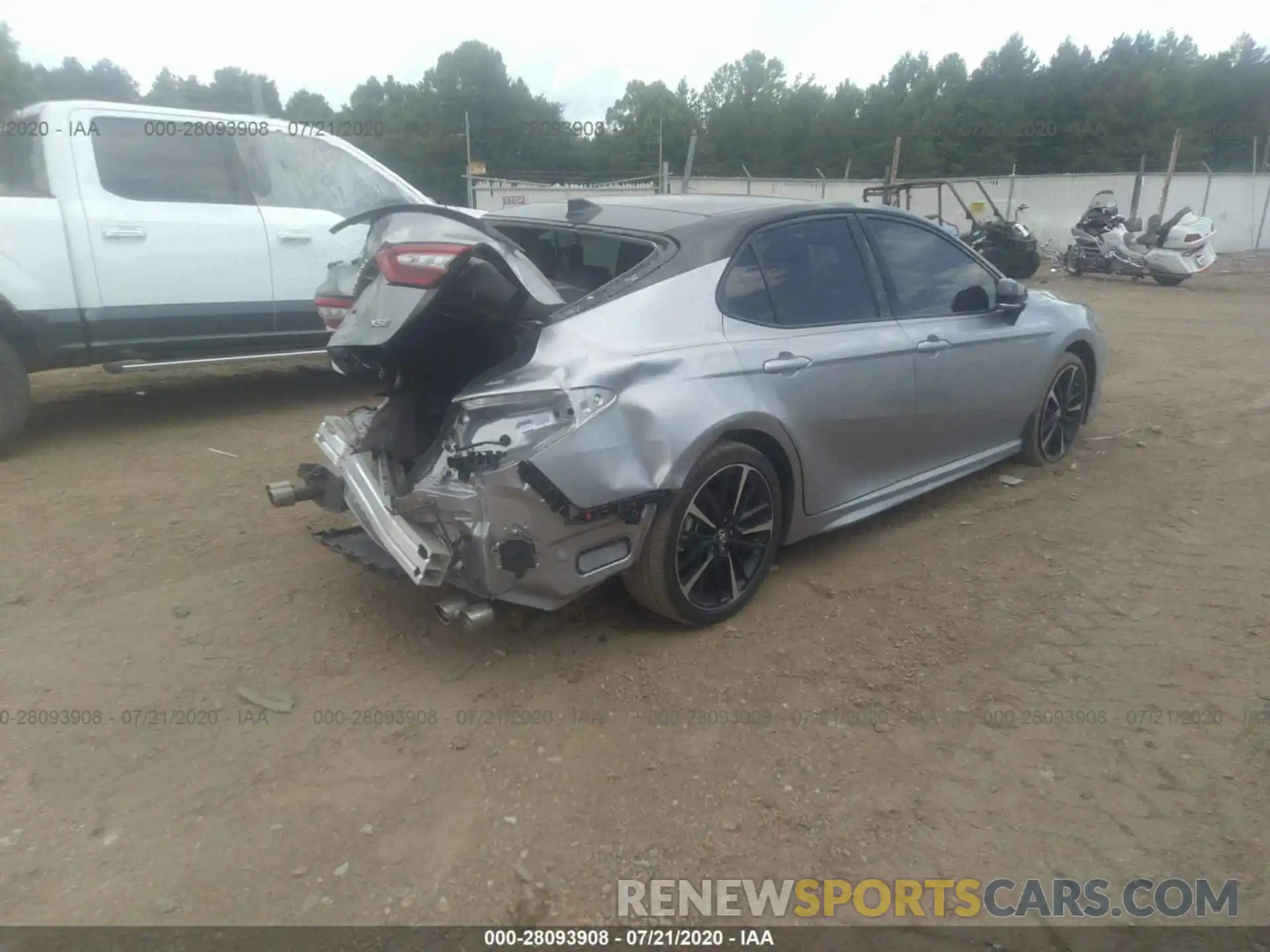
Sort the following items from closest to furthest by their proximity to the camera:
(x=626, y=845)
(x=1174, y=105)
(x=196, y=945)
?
(x=196, y=945) < (x=626, y=845) < (x=1174, y=105)

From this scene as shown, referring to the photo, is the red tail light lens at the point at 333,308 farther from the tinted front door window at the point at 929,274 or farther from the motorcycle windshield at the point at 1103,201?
the motorcycle windshield at the point at 1103,201

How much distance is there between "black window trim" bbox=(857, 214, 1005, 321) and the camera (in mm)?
4070

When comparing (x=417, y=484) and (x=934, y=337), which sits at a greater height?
(x=934, y=337)

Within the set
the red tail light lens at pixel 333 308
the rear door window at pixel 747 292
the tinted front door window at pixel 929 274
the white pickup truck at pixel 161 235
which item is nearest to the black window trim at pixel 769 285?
the rear door window at pixel 747 292

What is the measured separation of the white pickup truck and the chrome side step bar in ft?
0.04

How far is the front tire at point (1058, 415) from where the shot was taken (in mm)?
5094

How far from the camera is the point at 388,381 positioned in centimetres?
343

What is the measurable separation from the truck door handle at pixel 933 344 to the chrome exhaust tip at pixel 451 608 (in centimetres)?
240

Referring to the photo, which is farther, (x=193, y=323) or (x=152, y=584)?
(x=193, y=323)

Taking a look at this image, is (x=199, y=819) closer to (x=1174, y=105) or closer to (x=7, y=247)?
(x=7, y=247)

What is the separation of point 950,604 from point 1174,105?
153 feet

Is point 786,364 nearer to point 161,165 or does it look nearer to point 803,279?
point 803,279

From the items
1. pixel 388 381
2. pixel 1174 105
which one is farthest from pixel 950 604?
pixel 1174 105
